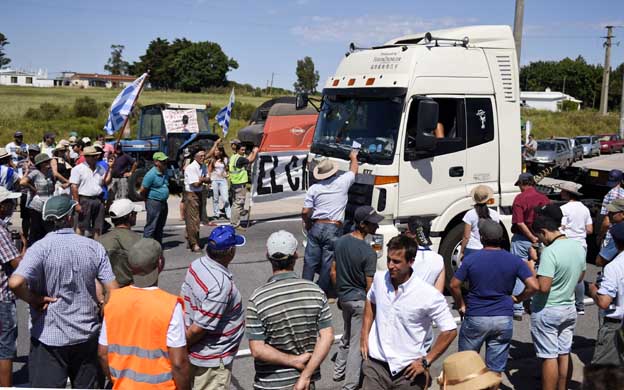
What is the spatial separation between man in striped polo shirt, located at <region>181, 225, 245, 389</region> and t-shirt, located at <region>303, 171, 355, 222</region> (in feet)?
11.9

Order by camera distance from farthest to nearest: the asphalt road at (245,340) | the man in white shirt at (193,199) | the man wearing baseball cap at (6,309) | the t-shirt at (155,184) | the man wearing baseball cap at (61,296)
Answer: the man in white shirt at (193,199)
the t-shirt at (155,184)
the asphalt road at (245,340)
the man wearing baseball cap at (6,309)
the man wearing baseball cap at (61,296)

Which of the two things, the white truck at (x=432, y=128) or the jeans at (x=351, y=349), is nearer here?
the jeans at (x=351, y=349)

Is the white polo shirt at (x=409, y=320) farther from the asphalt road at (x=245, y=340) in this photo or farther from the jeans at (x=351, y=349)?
the asphalt road at (x=245, y=340)

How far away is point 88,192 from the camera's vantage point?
32.6 ft

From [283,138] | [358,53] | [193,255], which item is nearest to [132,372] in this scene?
[358,53]

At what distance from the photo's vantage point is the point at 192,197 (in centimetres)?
1130

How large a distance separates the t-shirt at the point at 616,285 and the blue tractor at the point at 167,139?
15261mm

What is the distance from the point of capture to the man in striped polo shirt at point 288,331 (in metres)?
3.97

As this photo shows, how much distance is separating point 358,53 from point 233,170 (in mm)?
4985

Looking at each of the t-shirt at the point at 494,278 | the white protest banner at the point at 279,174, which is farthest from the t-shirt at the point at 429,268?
the white protest banner at the point at 279,174

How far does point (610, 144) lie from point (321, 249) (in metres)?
40.7

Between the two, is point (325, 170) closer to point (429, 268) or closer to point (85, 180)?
point (429, 268)

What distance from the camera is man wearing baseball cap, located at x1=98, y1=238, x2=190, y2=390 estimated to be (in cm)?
371

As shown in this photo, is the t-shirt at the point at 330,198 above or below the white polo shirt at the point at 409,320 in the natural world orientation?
above
